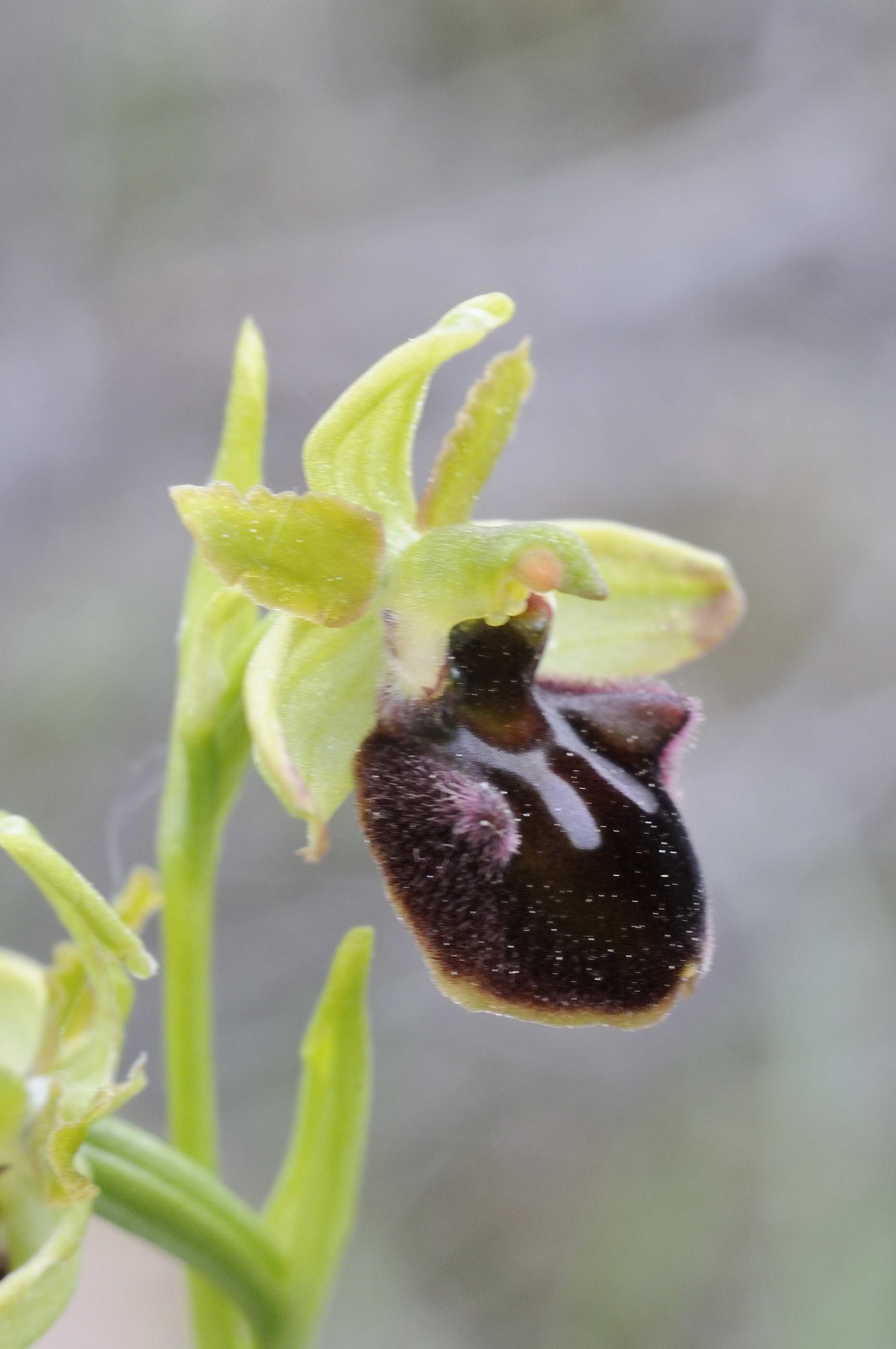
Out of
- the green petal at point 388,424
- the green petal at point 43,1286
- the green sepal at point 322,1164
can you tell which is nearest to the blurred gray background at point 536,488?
the green sepal at point 322,1164

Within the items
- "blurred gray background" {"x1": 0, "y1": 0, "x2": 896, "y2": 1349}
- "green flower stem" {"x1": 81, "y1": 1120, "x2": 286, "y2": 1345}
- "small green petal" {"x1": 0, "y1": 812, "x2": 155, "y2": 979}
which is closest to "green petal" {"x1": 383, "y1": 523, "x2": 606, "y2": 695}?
"small green petal" {"x1": 0, "y1": 812, "x2": 155, "y2": 979}

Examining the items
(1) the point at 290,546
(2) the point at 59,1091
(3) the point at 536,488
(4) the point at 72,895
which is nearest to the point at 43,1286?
(2) the point at 59,1091

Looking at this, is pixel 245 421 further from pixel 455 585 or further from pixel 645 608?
pixel 645 608

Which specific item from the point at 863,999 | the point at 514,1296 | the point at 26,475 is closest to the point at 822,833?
the point at 863,999

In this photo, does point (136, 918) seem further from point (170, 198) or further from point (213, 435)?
point (170, 198)

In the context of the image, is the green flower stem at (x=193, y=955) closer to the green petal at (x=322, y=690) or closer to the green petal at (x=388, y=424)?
the green petal at (x=322, y=690)

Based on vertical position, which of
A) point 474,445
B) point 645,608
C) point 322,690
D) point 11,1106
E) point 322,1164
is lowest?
point 322,1164

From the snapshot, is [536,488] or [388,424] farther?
[536,488]

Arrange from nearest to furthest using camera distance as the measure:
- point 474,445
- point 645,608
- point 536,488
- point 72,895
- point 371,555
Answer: point 72,895 < point 371,555 < point 474,445 < point 645,608 < point 536,488
